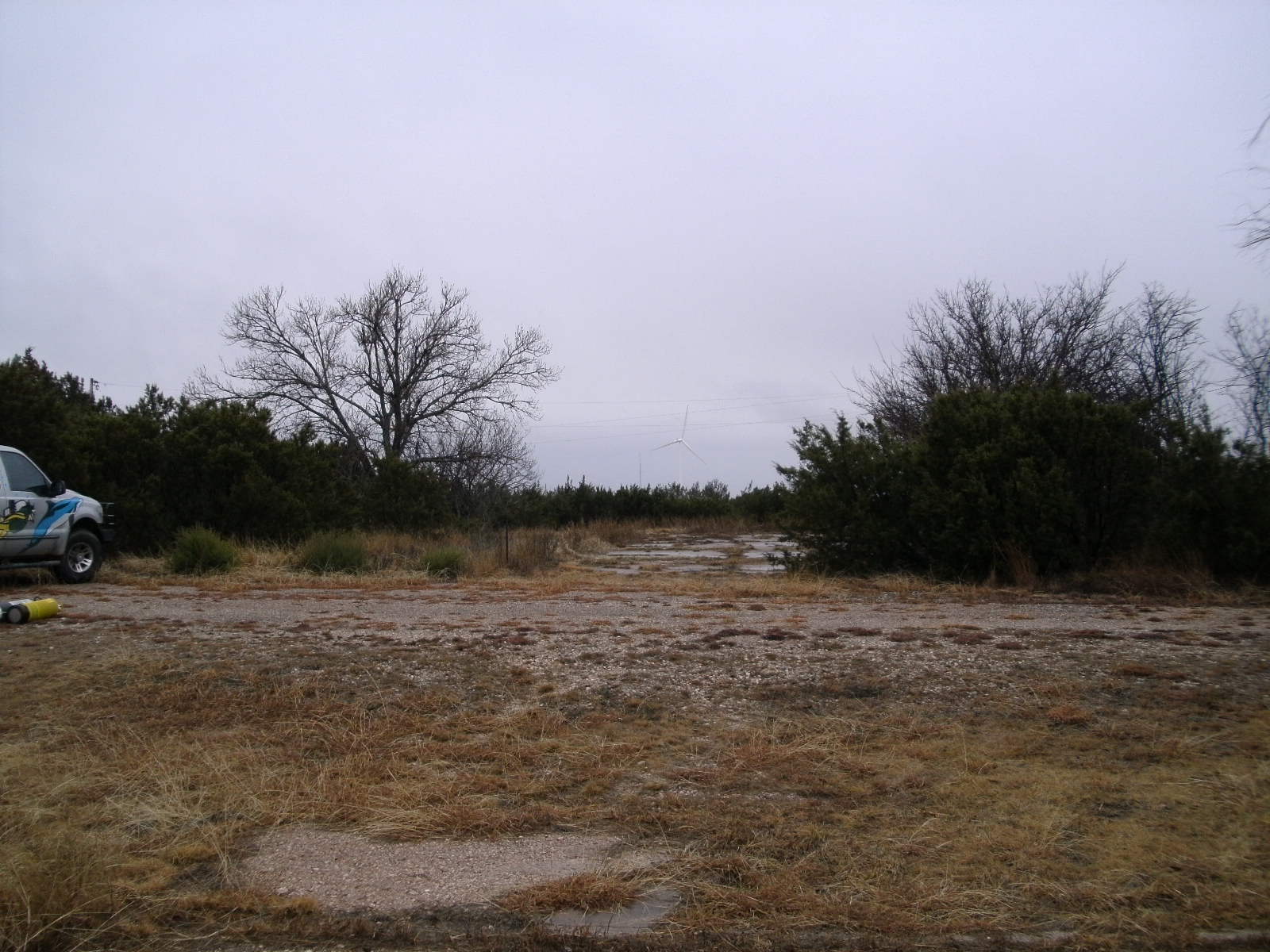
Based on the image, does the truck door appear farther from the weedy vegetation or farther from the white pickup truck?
the weedy vegetation

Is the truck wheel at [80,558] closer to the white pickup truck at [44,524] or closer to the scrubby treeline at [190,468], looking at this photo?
the white pickup truck at [44,524]

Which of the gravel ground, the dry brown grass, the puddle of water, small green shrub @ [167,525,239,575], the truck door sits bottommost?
the puddle of water

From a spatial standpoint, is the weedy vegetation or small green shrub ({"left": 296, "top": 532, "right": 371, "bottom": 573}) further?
small green shrub ({"left": 296, "top": 532, "right": 371, "bottom": 573})

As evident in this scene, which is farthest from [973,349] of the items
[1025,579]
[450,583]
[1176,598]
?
[450,583]

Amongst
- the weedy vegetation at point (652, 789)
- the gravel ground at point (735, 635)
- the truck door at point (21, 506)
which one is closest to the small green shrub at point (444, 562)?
the gravel ground at point (735, 635)

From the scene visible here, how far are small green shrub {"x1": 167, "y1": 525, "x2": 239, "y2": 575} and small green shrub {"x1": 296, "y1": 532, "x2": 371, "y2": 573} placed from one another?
1130mm

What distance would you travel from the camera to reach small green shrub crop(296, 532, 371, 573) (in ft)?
51.4

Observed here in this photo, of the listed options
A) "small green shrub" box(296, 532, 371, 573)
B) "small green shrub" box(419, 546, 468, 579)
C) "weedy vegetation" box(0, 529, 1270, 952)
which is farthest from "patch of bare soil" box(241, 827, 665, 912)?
"small green shrub" box(296, 532, 371, 573)

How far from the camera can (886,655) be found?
728 cm

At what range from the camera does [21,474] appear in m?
12.4

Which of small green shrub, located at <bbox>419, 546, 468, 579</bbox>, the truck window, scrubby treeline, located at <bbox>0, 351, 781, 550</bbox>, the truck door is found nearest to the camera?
the truck door

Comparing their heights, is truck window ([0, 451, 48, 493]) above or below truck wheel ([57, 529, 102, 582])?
above

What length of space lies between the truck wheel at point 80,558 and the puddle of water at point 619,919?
39.4 ft

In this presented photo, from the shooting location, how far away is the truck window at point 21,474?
39.7 ft
